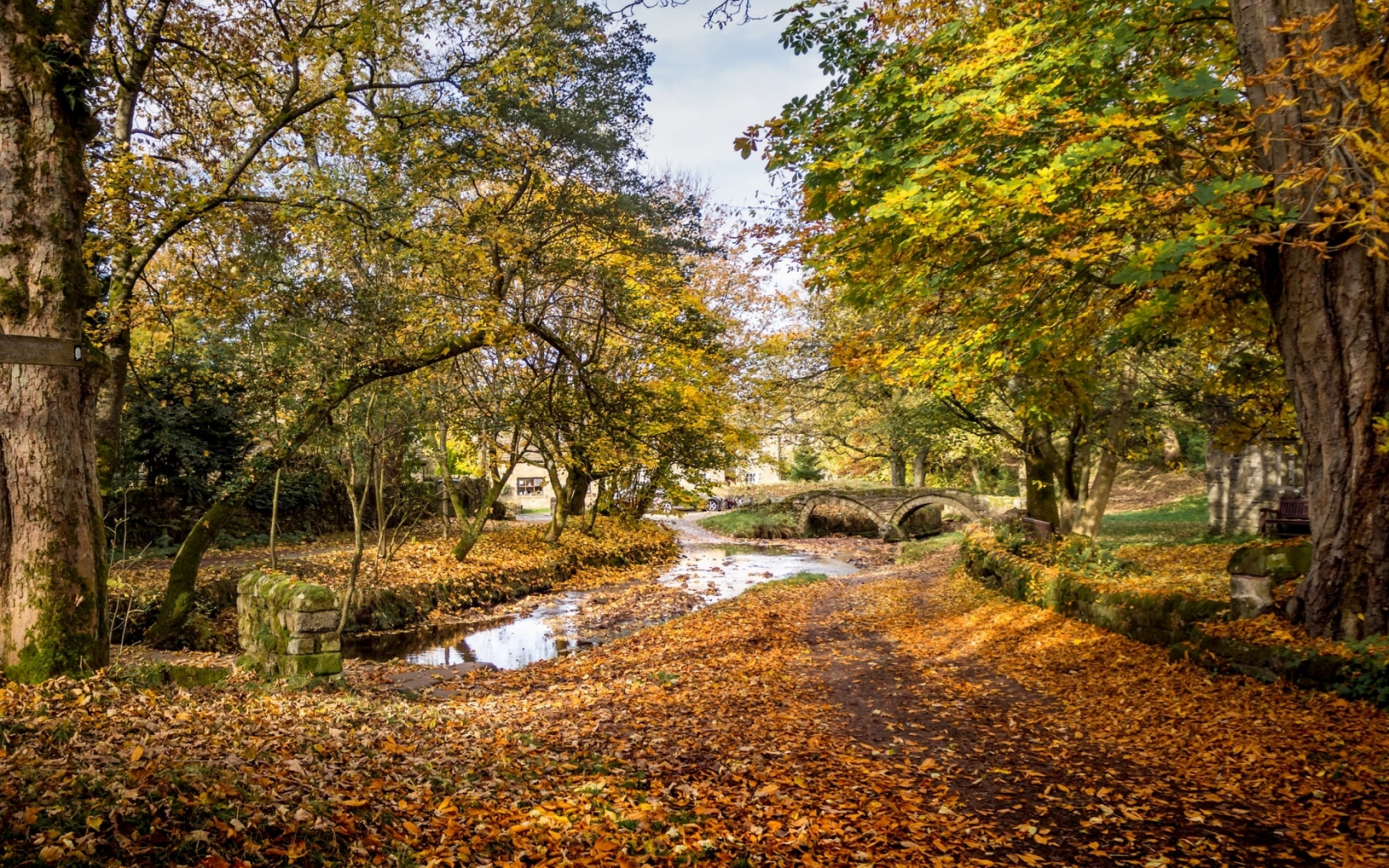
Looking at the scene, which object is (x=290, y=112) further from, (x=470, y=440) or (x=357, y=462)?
(x=470, y=440)

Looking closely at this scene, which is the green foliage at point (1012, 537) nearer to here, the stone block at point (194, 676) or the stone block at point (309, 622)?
the stone block at point (309, 622)

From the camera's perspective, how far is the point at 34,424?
5000 millimetres

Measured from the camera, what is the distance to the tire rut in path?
3930mm

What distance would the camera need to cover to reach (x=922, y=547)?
24.6m

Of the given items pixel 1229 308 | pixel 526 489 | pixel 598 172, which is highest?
pixel 598 172

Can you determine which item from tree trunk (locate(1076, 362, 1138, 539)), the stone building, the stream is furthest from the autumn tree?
the stone building

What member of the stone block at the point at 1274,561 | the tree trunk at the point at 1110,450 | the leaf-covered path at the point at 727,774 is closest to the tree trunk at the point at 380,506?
the leaf-covered path at the point at 727,774

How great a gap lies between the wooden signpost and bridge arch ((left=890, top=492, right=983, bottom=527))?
1089 inches

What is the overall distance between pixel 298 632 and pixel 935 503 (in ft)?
87.4

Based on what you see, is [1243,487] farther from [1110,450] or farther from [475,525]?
[475,525]

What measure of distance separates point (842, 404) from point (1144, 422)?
45.1 ft

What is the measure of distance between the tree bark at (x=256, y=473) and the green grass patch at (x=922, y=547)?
16732mm

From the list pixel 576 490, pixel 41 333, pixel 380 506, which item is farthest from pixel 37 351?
pixel 576 490

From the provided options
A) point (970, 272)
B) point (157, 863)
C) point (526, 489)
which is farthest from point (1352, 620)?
point (526, 489)
